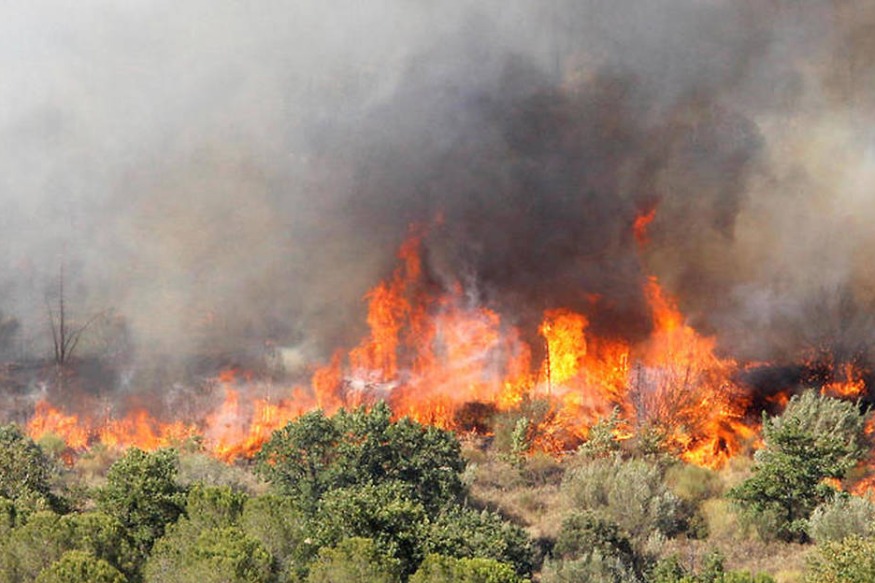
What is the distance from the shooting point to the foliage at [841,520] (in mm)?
29156

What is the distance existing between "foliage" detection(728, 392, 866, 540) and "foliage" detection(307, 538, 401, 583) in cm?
1684

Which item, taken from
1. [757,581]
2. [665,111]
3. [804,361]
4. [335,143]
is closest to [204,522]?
[757,581]

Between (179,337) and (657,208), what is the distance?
2756 cm

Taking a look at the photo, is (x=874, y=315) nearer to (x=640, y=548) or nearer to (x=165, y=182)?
(x=640, y=548)

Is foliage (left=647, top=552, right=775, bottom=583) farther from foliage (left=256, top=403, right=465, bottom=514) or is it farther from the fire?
the fire

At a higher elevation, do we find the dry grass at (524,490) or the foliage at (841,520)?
the dry grass at (524,490)

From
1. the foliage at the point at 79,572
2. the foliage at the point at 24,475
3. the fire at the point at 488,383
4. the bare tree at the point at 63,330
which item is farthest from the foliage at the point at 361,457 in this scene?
the bare tree at the point at 63,330

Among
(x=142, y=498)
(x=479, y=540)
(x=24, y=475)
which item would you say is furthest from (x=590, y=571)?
(x=24, y=475)

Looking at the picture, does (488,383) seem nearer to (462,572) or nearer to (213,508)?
(213,508)

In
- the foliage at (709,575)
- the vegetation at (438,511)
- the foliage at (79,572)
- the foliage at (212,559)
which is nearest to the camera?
the foliage at (709,575)

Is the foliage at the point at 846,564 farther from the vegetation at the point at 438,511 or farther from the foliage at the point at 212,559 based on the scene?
the foliage at the point at 212,559

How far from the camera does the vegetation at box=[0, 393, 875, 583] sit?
73.7 feet

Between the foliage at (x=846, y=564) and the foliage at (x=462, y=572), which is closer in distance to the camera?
the foliage at (x=462, y=572)

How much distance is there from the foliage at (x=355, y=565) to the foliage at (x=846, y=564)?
33.4 ft
